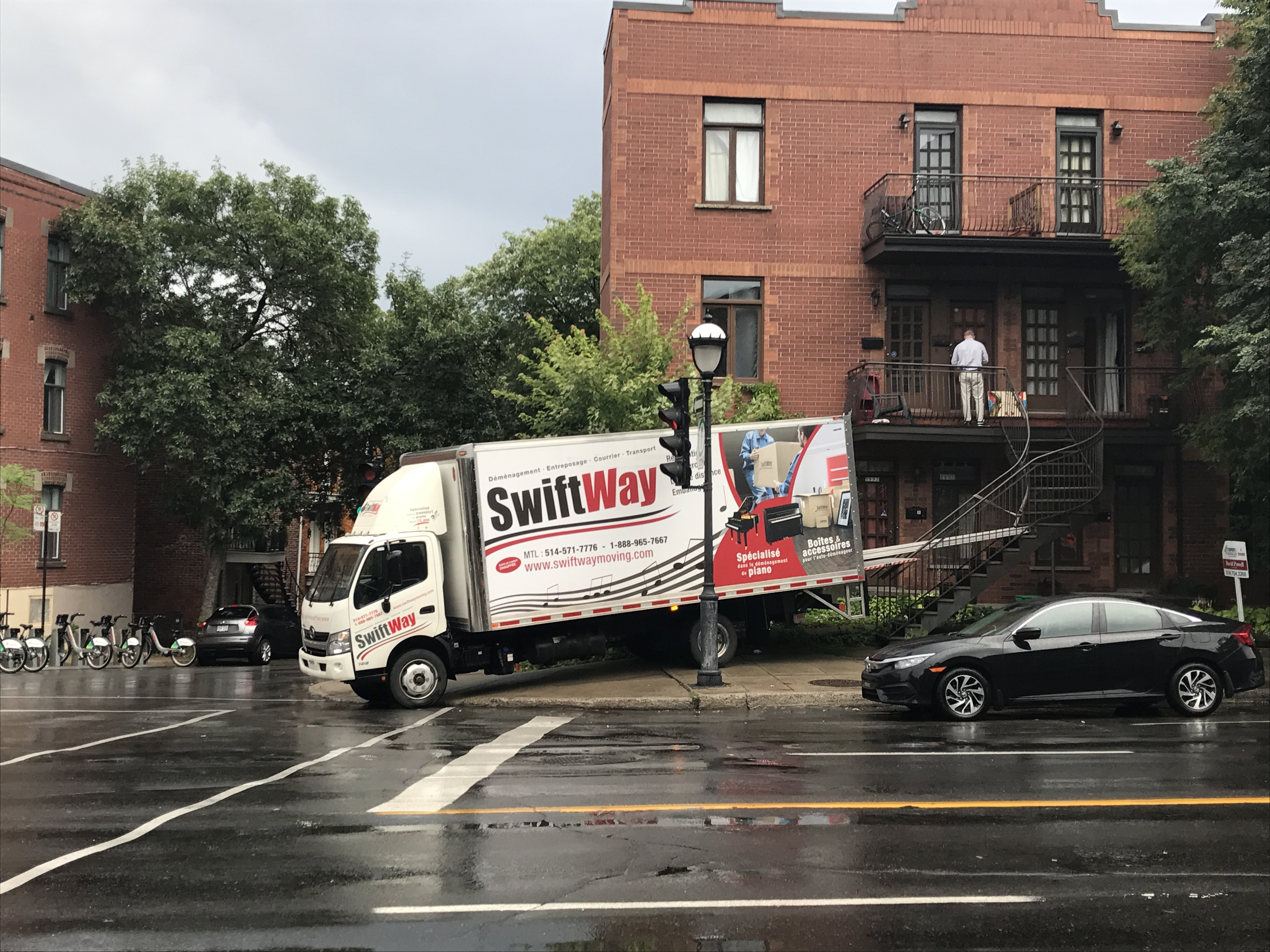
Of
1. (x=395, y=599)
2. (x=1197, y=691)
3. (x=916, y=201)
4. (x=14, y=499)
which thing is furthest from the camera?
(x=14, y=499)

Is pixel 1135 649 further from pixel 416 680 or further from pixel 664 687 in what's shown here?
pixel 416 680

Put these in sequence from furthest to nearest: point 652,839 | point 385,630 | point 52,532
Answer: point 52,532
point 385,630
point 652,839

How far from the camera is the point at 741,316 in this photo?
2397 cm

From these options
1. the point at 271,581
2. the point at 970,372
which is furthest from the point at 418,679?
the point at 271,581

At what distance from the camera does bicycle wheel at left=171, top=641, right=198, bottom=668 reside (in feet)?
92.9

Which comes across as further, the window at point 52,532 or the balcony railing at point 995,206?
the window at point 52,532

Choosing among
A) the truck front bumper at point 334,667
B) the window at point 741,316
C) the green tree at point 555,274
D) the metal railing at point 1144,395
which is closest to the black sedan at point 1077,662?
the truck front bumper at point 334,667

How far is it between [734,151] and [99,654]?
1783cm

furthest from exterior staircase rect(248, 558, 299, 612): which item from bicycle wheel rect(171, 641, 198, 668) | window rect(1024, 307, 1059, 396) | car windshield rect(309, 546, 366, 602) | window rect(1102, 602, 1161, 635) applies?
window rect(1102, 602, 1161, 635)

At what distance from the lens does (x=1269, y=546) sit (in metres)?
22.3

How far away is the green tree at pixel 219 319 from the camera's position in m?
30.2

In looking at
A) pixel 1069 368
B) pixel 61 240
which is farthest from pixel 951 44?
pixel 61 240

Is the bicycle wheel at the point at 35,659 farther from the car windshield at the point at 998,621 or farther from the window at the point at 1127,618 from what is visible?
the window at the point at 1127,618

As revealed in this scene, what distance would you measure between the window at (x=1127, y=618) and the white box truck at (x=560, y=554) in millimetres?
5459
